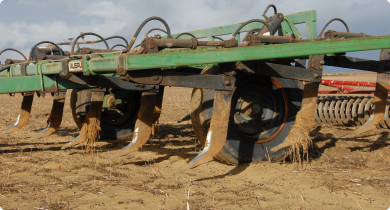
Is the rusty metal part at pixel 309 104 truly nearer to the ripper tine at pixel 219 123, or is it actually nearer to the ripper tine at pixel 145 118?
the ripper tine at pixel 219 123

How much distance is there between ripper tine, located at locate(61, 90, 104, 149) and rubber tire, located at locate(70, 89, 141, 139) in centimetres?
54

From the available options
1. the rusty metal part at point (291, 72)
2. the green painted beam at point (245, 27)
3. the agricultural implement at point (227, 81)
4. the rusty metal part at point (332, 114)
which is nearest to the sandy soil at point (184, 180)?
the agricultural implement at point (227, 81)

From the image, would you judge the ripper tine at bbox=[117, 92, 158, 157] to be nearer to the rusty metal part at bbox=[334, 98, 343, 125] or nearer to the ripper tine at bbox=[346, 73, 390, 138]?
the ripper tine at bbox=[346, 73, 390, 138]

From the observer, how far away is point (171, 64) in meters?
2.81

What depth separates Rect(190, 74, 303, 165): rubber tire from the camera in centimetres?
341

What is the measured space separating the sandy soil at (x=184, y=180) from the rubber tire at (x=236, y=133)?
103 millimetres

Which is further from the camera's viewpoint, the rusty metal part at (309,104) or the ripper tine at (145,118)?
the ripper tine at (145,118)

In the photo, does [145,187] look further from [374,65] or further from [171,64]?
[374,65]

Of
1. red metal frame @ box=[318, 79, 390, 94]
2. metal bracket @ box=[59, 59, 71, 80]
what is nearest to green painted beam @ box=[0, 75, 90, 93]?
→ metal bracket @ box=[59, 59, 71, 80]

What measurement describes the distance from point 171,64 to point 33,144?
2876mm

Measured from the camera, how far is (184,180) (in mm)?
2979

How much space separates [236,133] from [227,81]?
2.24 ft

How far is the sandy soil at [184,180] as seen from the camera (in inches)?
96.0

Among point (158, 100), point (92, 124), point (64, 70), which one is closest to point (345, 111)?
point (158, 100)
